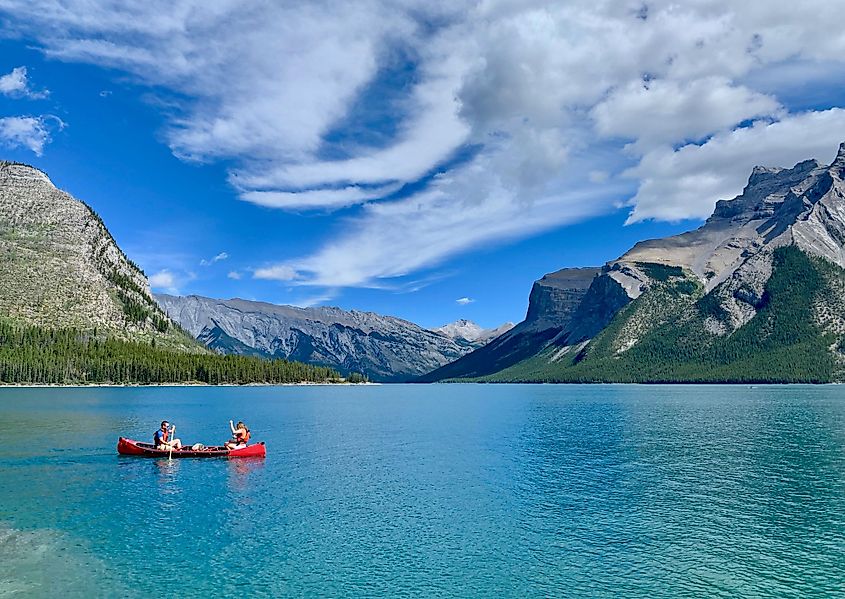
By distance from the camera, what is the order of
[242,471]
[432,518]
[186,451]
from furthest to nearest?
1. [186,451]
2. [242,471]
3. [432,518]

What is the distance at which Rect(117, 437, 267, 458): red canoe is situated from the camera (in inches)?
3086

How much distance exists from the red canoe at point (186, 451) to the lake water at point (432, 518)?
4.96ft

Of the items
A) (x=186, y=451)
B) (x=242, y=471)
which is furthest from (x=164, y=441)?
(x=242, y=471)

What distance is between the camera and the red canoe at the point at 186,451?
257 ft

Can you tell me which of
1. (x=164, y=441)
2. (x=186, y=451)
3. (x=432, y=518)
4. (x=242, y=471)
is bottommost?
(x=432, y=518)

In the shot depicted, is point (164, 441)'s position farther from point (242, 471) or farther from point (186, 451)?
point (242, 471)

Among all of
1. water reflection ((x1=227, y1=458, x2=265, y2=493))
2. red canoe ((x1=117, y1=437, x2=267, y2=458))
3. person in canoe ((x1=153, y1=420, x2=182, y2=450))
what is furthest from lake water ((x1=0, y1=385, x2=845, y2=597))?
person in canoe ((x1=153, y1=420, x2=182, y2=450))

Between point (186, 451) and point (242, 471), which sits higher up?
point (186, 451)

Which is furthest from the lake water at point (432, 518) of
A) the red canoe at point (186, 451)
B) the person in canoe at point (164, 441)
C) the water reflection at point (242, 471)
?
the person in canoe at point (164, 441)

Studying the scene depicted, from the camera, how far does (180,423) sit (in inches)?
4872

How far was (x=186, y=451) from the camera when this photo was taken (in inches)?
3098

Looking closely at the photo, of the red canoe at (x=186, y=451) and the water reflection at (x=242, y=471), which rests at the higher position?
the red canoe at (x=186, y=451)

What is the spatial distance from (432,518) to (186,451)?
42671 mm

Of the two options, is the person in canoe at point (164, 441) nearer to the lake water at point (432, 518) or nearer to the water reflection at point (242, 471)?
the lake water at point (432, 518)
